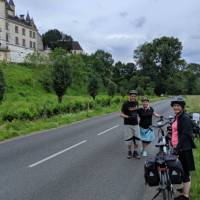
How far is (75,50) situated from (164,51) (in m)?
39.5

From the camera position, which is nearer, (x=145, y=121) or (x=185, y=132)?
(x=185, y=132)

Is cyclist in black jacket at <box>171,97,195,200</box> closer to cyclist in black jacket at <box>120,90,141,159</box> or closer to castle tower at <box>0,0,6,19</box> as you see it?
cyclist in black jacket at <box>120,90,141,159</box>

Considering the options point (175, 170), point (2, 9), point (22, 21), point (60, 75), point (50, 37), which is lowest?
point (175, 170)

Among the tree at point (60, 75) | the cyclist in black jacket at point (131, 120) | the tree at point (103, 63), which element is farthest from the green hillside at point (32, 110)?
the tree at point (103, 63)

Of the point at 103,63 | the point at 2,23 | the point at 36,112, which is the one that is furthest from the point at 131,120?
the point at 103,63

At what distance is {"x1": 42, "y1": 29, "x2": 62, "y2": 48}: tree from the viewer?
122 m

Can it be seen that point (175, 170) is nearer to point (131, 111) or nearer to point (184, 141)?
point (184, 141)

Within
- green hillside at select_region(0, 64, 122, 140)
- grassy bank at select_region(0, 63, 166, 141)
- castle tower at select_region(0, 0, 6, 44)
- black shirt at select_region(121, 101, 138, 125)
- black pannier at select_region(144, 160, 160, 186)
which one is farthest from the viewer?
castle tower at select_region(0, 0, 6, 44)

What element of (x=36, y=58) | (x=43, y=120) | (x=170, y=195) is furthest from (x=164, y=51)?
(x=170, y=195)

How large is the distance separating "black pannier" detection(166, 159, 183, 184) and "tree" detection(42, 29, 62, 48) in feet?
388

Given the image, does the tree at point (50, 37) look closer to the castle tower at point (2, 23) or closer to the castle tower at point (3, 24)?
the castle tower at point (3, 24)

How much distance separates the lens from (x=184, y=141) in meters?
6.31

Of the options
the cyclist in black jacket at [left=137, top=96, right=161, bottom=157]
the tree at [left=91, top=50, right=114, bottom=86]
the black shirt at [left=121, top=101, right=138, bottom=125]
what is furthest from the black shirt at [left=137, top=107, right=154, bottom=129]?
the tree at [left=91, top=50, right=114, bottom=86]

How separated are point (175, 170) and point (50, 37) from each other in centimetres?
11976
